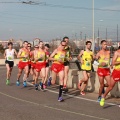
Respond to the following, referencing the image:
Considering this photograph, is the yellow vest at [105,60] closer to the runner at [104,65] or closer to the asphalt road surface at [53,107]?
the runner at [104,65]

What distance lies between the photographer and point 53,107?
32.2ft

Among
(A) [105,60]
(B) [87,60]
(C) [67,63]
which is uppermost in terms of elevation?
(A) [105,60]

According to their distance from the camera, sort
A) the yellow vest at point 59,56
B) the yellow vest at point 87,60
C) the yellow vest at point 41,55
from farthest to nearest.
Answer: the yellow vest at point 41,55 → the yellow vest at point 87,60 → the yellow vest at point 59,56

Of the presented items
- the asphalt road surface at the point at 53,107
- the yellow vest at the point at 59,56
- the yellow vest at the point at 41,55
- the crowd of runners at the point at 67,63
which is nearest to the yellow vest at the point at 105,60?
the crowd of runners at the point at 67,63

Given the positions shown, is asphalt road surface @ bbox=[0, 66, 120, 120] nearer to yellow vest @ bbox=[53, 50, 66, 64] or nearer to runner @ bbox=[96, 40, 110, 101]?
runner @ bbox=[96, 40, 110, 101]

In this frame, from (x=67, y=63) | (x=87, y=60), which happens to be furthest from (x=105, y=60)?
(x=67, y=63)

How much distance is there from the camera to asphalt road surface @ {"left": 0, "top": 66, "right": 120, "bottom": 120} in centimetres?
848

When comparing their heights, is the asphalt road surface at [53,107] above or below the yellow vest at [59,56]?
below

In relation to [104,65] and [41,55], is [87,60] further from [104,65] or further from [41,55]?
[41,55]

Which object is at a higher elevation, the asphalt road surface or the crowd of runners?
the crowd of runners

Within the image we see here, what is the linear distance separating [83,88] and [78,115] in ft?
12.8

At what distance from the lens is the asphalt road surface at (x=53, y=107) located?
8.48 metres

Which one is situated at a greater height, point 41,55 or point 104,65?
point 41,55

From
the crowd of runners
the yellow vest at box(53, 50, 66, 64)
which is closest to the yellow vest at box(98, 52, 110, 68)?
the crowd of runners
